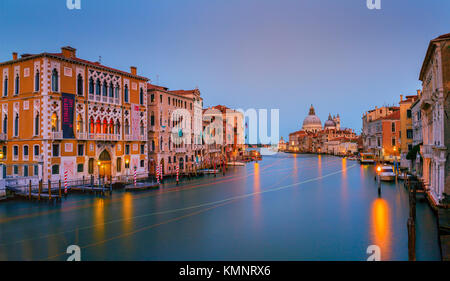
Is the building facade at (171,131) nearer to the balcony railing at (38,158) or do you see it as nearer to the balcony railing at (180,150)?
the balcony railing at (180,150)

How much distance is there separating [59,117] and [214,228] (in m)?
15.3

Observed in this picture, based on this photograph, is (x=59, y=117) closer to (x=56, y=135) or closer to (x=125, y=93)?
(x=56, y=135)

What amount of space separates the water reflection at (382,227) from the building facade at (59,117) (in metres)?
19.7

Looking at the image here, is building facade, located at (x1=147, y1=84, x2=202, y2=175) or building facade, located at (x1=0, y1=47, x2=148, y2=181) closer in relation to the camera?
building facade, located at (x1=0, y1=47, x2=148, y2=181)

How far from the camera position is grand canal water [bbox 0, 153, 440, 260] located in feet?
34.8

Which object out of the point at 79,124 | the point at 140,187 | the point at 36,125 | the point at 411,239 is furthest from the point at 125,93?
the point at 411,239

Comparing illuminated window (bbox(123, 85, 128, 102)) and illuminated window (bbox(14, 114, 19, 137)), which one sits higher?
illuminated window (bbox(123, 85, 128, 102))

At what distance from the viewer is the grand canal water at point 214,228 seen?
1062 cm

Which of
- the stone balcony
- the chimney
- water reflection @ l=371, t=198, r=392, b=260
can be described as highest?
the chimney

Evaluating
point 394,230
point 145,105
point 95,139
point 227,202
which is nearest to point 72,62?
point 95,139

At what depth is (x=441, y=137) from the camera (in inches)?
559

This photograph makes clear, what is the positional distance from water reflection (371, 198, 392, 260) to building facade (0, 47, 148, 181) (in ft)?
64.5

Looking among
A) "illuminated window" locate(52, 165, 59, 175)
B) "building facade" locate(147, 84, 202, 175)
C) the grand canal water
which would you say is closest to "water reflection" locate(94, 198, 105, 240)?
the grand canal water

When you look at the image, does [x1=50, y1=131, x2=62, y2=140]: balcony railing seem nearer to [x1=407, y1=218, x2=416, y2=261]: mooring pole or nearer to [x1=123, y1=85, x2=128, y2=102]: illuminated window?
[x1=123, y1=85, x2=128, y2=102]: illuminated window
